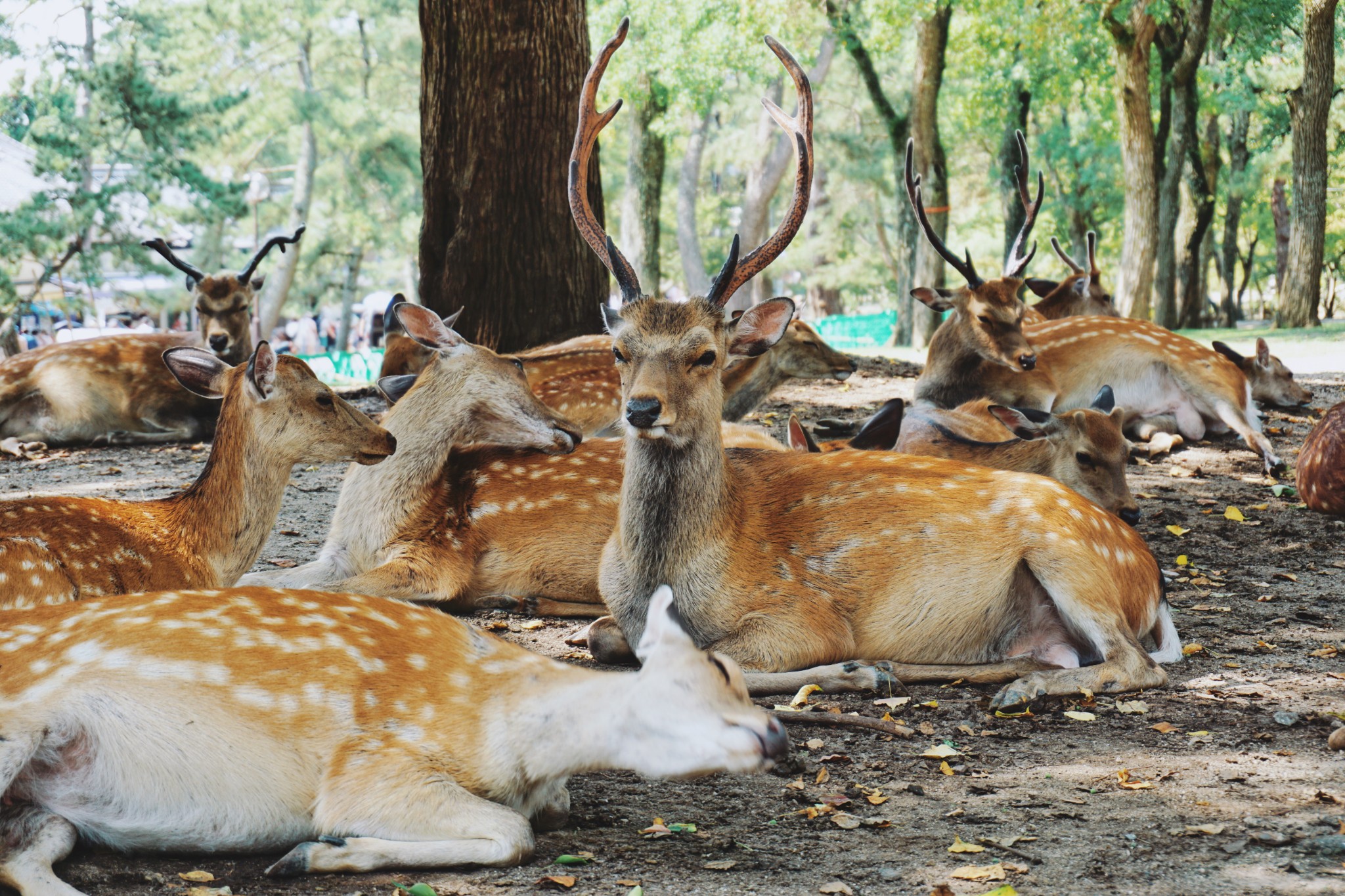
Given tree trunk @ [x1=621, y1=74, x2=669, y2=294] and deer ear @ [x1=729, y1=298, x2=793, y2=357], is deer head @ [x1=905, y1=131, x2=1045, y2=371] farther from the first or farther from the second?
tree trunk @ [x1=621, y1=74, x2=669, y2=294]

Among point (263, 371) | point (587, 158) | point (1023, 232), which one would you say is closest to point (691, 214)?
point (1023, 232)

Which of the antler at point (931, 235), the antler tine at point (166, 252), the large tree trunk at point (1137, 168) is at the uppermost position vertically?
the large tree trunk at point (1137, 168)

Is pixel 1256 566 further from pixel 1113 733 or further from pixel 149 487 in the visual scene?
pixel 149 487

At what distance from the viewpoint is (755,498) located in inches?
172

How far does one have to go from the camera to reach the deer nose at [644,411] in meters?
3.83

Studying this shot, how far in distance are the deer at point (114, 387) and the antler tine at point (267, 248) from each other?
19 mm

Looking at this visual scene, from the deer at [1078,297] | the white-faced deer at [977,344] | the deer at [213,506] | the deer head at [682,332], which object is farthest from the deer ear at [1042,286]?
the deer at [213,506]

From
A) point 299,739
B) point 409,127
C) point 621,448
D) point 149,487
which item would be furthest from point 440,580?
point 409,127

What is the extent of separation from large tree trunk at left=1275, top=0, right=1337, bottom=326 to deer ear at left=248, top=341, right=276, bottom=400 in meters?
15.9

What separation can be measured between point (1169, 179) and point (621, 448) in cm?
1625

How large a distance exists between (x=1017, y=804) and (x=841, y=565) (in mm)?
1268

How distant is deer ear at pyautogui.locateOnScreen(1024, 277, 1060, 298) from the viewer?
39.3 feet

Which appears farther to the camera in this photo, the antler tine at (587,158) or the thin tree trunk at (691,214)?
the thin tree trunk at (691,214)

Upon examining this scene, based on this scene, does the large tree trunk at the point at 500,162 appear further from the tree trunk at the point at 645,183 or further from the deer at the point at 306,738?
the tree trunk at the point at 645,183
